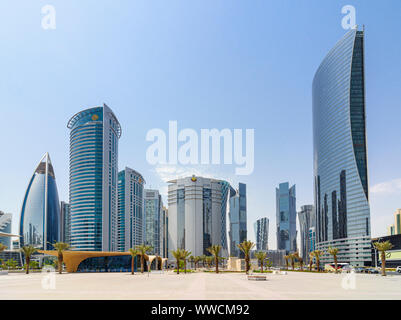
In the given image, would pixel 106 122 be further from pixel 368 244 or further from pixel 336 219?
pixel 368 244

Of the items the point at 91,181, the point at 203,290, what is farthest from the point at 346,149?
the point at 203,290

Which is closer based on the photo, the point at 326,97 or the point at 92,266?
the point at 92,266

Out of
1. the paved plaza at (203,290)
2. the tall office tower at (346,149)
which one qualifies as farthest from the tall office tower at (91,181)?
the paved plaza at (203,290)

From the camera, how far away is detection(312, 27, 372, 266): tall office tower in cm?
14188

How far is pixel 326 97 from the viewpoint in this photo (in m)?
164

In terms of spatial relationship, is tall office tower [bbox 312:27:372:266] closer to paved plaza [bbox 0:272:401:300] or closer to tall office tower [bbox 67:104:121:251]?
tall office tower [bbox 67:104:121:251]

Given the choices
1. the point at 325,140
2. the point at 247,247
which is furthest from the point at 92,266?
the point at 325,140

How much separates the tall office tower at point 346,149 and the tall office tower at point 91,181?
4017 inches

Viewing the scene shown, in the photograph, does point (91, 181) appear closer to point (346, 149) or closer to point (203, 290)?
point (346, 149)

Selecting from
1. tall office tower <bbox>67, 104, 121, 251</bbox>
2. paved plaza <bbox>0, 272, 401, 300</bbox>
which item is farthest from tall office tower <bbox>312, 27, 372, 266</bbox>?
paved plaza <bbox>0, 272, 401, 300</bbox>

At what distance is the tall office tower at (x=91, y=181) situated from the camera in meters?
175

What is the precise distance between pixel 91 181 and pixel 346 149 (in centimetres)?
11280

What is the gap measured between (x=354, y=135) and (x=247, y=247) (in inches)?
3622

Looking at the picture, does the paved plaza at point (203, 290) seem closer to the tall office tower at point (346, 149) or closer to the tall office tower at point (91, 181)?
the tall office tower at point (346, 149)
